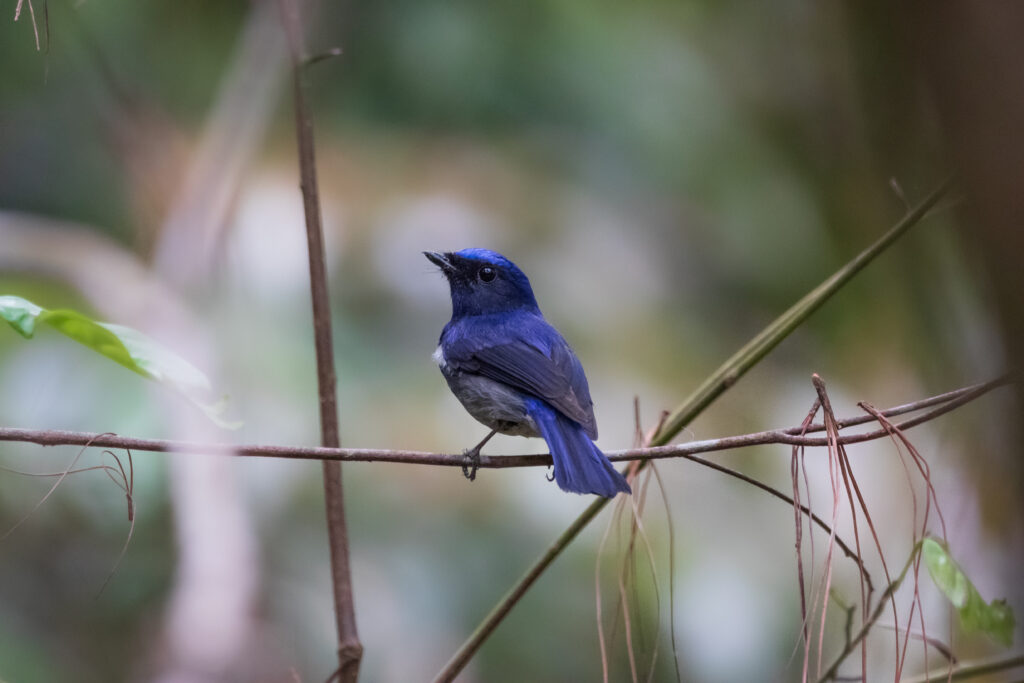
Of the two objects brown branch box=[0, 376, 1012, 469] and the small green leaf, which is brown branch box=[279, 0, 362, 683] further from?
the small green leaf

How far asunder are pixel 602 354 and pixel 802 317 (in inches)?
134

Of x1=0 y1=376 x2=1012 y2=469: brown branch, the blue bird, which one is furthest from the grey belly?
x1=0 y1=376 x2=1012 y2=469: brown branch

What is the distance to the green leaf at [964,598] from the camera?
5.76ft

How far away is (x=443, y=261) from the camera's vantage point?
3.54m

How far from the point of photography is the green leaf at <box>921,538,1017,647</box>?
5.76 ft

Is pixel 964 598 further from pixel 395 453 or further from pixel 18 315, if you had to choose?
pixel 18 315

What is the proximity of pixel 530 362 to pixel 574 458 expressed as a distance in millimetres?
614

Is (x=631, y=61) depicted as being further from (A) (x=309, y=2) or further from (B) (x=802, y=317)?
(B) (x=802, y=317)

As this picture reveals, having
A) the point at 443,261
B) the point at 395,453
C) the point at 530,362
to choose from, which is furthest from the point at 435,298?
the point at 395,453

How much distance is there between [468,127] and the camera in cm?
612

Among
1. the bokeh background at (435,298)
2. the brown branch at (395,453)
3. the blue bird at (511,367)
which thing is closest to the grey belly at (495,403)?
the blue bird at (511,367)

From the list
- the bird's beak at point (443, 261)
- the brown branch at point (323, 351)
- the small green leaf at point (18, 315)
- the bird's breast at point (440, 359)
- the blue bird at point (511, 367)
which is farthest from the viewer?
the bird's beak at point (443, 261)

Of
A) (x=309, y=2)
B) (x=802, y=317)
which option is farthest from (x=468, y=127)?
(x=802, y=317)

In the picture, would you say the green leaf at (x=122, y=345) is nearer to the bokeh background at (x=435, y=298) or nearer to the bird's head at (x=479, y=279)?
the bokeh background at (x=435, y=298)
